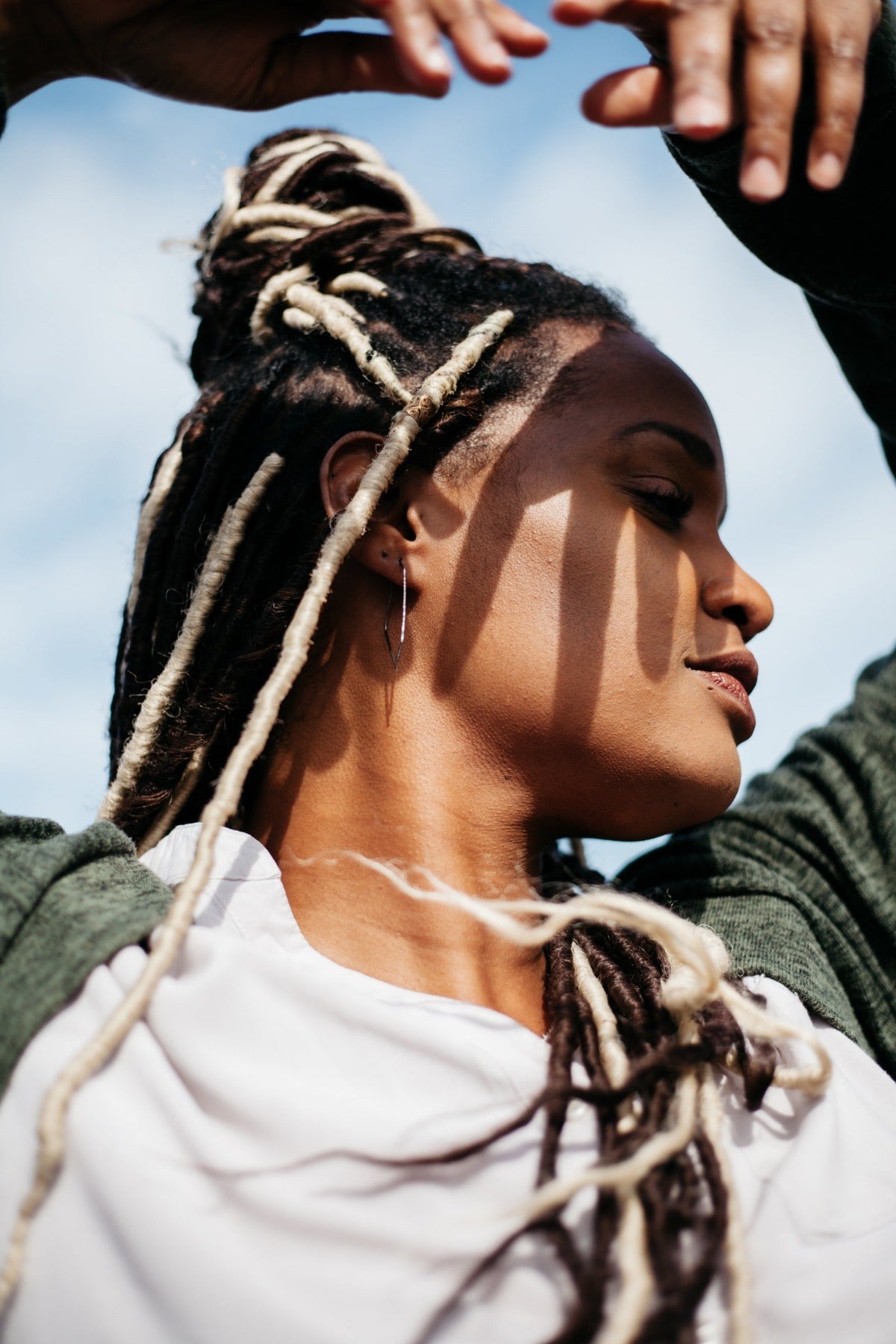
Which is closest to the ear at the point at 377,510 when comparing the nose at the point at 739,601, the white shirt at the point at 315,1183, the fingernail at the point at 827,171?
the nose at the point at 739,601

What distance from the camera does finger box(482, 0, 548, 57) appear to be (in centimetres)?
104

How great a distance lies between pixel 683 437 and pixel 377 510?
0.46 m

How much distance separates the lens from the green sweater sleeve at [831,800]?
158 centimetres

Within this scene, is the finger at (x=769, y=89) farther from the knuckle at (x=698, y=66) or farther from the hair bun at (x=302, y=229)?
the hair bun at (x=302, y=229)

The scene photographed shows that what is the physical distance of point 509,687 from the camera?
4.80 ft

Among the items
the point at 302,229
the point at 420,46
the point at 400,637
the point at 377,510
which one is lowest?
the point at 400,637

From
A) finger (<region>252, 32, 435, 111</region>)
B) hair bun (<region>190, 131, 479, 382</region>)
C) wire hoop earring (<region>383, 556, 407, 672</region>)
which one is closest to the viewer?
finger (<region>252, 32, 435, 111</region>)

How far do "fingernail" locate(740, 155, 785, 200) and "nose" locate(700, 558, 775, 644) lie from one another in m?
0.61

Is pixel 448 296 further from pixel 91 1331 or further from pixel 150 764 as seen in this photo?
pixel 91 1331

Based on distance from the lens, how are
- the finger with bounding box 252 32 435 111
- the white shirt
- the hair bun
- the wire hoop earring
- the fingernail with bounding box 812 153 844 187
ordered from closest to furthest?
1. the white shirt
2. the fingernail with bounding box 812 153 844 187
3. the finger with bounding box 252 32 435 111
4. the wire hoop earring
5. the hair bun

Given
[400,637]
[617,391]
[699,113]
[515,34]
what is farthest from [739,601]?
[515,34]

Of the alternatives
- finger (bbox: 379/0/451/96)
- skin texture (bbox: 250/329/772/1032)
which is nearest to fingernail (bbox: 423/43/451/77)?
finger (bbox: 379/0/451/96)

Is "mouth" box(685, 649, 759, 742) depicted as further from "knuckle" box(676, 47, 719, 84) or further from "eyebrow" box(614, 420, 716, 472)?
"knuckle" box(676, 47, 719, 84)

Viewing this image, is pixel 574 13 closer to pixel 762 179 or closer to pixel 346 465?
pixel 762 179
